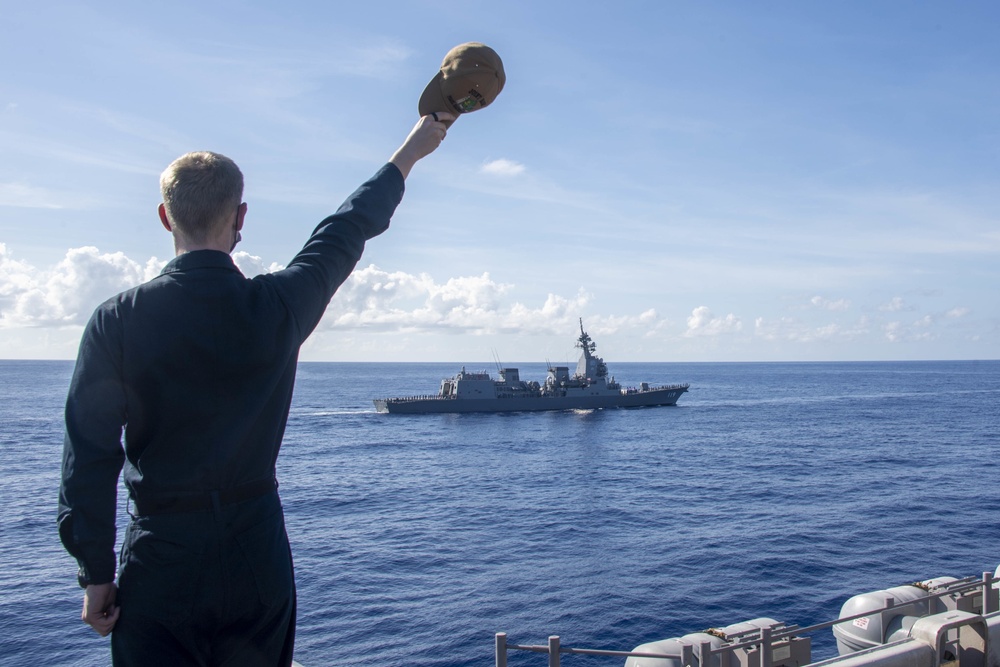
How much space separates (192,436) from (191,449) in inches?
1.4

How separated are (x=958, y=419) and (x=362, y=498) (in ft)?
205

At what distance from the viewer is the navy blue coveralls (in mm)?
1841

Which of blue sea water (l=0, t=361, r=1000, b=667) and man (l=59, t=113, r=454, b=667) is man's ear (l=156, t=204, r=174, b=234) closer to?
man (l=59, t=113, r=454, b=667)

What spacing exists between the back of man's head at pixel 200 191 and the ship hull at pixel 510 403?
262 feet

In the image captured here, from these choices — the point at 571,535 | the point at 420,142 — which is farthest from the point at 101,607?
the point at 571,535

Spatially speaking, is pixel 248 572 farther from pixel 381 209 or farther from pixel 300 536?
pixel 300 536

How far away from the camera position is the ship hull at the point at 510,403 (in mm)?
82000

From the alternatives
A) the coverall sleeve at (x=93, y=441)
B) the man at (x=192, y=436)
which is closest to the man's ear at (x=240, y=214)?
the man at (x=192, y=436)

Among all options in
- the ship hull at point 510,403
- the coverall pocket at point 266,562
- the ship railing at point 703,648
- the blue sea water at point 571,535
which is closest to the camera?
the coverall pocket at point 266,562

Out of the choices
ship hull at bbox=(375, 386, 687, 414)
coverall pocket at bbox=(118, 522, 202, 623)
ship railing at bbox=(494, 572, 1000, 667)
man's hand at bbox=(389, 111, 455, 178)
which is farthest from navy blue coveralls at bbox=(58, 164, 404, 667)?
ship hull at bbox=(375, 386, 687, 414)

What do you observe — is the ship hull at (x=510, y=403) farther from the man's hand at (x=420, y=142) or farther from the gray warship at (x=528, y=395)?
the man's hand at (x=420, y=142)

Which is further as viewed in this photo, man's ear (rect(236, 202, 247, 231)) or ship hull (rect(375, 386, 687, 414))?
ship hull (rect(375, 386, 687, 414))

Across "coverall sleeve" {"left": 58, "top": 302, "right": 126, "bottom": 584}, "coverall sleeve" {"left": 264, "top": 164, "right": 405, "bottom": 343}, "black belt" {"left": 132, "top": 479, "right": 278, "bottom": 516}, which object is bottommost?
"black belt" {"left": 132, "top": 479, "right": 278, "bottom": 516}

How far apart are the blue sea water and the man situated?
17203 mm
